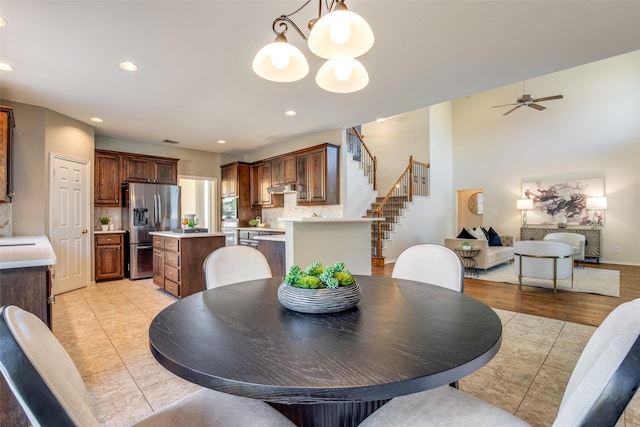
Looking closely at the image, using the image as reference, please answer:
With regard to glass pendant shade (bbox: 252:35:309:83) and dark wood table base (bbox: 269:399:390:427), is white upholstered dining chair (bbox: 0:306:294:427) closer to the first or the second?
dark wood table base (bbox: 269:399:390:427)

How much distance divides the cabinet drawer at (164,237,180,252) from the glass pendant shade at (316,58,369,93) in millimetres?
3075

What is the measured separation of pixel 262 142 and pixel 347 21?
5074 mm

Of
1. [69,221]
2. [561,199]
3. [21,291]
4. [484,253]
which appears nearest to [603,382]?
[21,291]

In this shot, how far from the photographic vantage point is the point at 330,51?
1.46 meters

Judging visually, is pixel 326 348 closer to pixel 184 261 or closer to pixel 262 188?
pixel 184 261

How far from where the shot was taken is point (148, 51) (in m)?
2.66

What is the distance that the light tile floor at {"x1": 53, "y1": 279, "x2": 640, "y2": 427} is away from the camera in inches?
71.1

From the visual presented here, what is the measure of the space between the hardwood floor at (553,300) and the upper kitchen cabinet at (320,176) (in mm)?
2611

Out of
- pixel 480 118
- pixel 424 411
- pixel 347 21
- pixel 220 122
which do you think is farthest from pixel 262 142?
pixel 480 118

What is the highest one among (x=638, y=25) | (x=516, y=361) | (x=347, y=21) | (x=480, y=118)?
(x=480, y=118)

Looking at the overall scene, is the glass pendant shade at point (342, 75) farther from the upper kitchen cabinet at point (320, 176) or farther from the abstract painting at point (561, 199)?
the abstract painting at point (561, 199)

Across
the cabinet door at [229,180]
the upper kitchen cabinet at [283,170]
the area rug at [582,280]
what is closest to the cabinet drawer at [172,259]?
the upper kitchen cabinet at [283,170]

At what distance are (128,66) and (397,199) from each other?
6651 millimetres

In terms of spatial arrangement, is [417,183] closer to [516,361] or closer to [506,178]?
[506,178]
